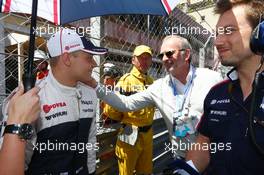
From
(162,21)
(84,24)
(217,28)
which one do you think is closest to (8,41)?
(84,24)

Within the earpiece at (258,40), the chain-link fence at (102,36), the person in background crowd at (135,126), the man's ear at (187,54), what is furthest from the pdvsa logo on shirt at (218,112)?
the person in background crowd at (135,126)

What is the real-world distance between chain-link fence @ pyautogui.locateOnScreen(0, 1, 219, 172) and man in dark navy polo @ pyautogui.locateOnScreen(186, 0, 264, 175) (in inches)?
52.6

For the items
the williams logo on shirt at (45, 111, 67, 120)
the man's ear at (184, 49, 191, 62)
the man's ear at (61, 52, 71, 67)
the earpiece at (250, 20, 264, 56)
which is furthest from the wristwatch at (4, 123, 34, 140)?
the man's ear at (184, 49, 191, 62)

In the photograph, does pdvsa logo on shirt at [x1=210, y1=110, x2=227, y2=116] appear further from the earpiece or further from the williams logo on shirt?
the williams logo on shirt

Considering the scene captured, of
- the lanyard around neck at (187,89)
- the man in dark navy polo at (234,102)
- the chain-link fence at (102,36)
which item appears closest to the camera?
the man in dark navy polo at (234,102)

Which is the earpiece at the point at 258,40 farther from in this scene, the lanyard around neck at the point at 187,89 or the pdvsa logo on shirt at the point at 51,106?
the lanyard around neck at the point at 187,89

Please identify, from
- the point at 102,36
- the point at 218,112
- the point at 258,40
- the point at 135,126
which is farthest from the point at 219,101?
the point at 135,126

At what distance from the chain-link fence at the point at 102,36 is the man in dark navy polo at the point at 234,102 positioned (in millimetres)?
1337

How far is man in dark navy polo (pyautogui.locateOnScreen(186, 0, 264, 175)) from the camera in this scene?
1565 mm

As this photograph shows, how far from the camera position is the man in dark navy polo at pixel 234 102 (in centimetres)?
157

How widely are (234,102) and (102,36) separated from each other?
1763mm

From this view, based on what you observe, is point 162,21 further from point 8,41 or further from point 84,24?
point 8,41

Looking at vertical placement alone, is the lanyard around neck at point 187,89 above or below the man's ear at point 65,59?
below

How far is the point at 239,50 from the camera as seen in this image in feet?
5.57
